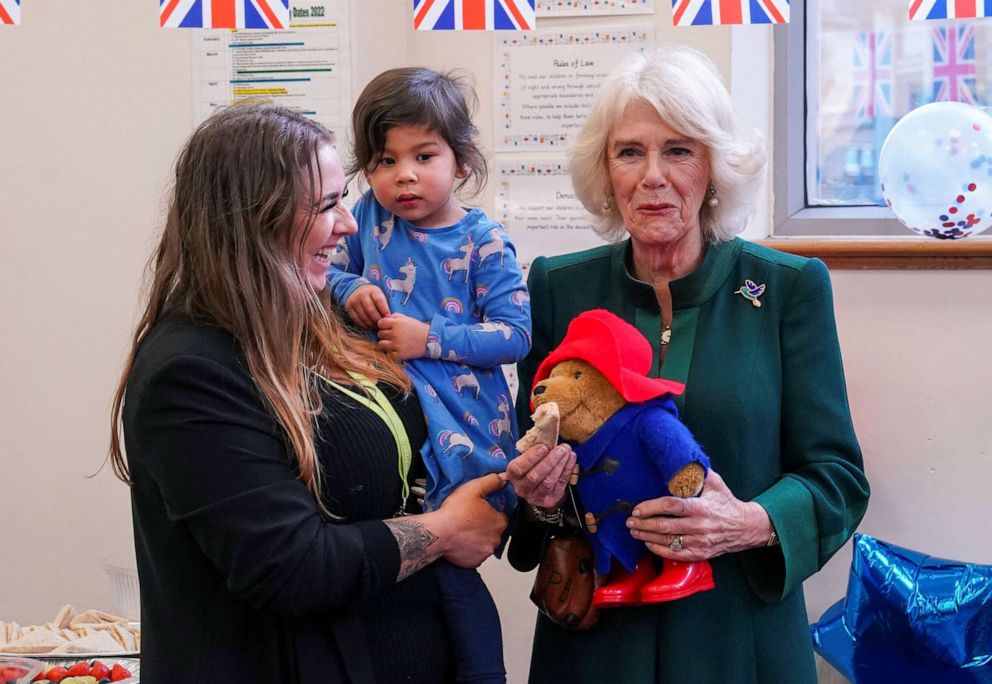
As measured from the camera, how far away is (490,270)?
1.82 metres

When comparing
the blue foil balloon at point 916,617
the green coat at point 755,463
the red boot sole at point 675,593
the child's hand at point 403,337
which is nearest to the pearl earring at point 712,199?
the green coat at point 755,463

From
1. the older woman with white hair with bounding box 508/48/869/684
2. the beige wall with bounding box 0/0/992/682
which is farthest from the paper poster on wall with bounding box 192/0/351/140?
the older woman with white hair with bounding box 508/48/869/684

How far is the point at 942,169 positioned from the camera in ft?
7.79

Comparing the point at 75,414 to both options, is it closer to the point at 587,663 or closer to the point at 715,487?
the point at 587,663

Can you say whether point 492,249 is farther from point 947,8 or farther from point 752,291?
point 947,8

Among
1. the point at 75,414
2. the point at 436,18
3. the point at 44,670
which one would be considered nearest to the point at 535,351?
the point at 436,18

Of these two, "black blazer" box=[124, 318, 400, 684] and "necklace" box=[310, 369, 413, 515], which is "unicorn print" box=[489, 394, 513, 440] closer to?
"necklace" box=[310, 369, 413, 515]

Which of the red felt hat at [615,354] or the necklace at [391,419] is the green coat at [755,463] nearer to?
the red felt hat at [615,354]

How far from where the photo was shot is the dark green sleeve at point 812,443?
5.40 feet

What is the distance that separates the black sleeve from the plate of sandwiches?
1091mm

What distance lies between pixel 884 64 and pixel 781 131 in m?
0.34

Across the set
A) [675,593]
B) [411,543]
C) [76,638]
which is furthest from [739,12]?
[76,638]

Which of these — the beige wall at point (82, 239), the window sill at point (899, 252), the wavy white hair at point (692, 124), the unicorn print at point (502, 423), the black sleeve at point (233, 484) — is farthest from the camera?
the beige wall at point (82, 239)

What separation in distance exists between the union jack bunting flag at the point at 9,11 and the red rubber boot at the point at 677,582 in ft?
6.01
